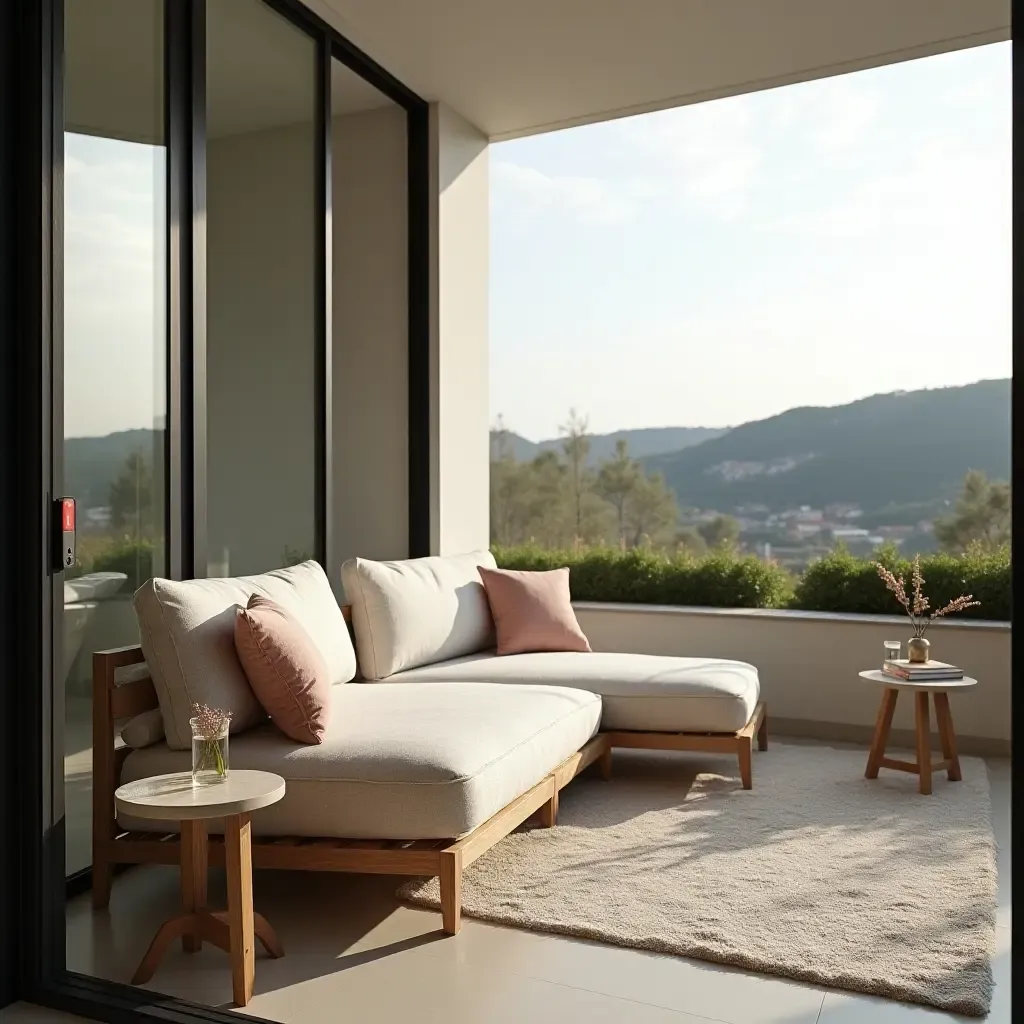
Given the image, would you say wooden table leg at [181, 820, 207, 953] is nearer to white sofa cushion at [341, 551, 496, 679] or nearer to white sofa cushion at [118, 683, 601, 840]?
white sofa cushion at [118, 683, 601, 840]

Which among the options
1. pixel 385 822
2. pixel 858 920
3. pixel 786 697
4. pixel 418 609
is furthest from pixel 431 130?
pixel 858 920

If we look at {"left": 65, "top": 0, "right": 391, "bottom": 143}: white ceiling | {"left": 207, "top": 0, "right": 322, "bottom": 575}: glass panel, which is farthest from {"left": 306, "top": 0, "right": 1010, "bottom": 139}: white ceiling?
{"left": 207, "top": 0, "right": 322, "bottom": 575}: glass panel

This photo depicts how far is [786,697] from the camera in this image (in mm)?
5129

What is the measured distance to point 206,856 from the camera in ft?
8.34

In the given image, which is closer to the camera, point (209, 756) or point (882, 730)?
point (209, 756)

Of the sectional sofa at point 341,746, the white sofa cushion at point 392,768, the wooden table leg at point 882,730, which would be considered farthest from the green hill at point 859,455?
the white sofa cushion at point 392,768

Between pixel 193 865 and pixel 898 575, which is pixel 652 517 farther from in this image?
pixel 193 865

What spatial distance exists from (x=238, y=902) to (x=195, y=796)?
0.84 ft

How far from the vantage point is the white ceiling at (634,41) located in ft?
13.5

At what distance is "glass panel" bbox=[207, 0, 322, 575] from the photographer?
3662 millimetres

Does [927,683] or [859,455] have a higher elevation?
[859,455]

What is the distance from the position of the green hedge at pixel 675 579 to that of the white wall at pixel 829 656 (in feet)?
0.75

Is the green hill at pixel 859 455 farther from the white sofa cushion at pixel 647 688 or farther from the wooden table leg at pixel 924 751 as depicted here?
the white sofa cushion at pixel 647 688

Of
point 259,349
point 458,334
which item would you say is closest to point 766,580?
point 458,334
